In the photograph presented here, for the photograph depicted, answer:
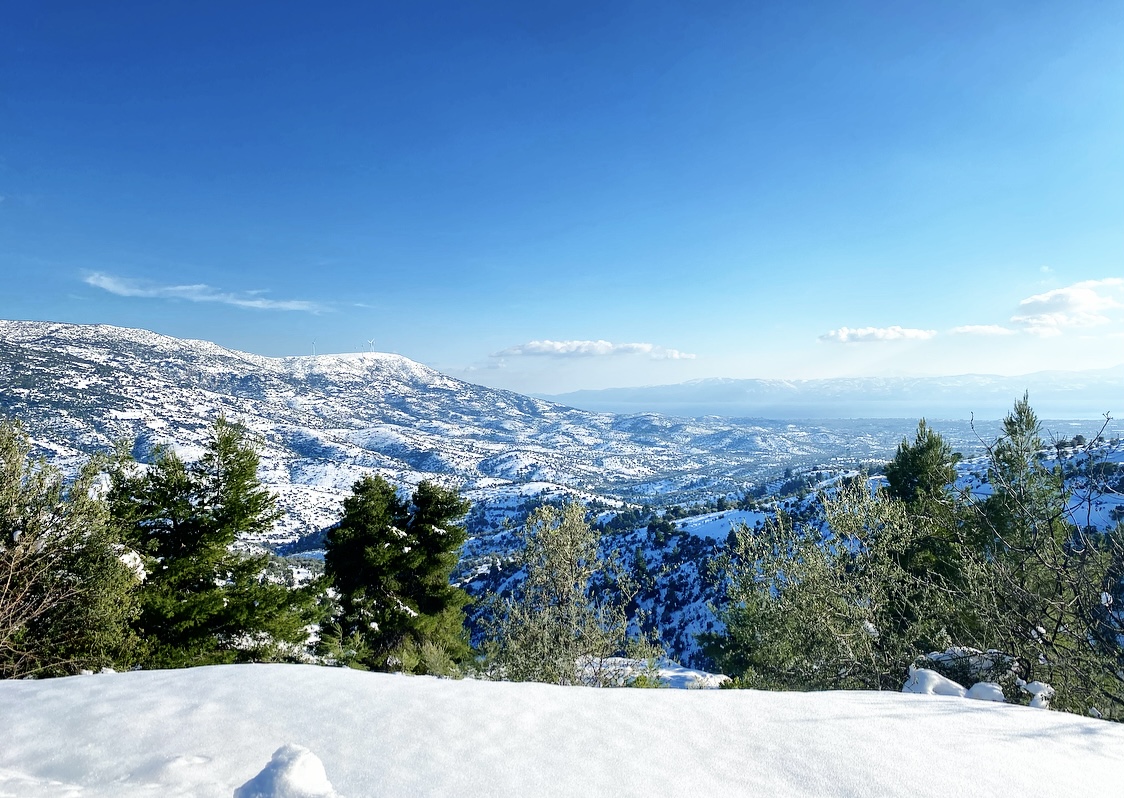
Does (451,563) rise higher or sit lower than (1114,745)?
lower

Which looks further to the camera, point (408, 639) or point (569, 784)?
point (408, 639)

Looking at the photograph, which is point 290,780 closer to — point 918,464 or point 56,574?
point 56,574

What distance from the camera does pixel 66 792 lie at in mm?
5176

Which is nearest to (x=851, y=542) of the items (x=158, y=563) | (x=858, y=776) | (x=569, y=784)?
(x=858, y=776)

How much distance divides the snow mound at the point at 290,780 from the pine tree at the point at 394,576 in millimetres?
21377

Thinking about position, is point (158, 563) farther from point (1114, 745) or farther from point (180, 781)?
point (1114, 745)

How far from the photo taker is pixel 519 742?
6.38 meters

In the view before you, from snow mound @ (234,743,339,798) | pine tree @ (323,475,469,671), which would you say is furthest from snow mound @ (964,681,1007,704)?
pine tree @ (323,475,469,671)

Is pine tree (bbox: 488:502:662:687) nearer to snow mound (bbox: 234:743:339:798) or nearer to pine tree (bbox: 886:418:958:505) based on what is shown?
snow mound (bbox: 234:743:339:798)

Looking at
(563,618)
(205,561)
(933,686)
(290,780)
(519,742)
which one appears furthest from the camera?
(563,618)

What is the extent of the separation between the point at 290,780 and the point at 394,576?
79.7ft

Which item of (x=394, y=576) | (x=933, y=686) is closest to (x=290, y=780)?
(x=933, y=686)

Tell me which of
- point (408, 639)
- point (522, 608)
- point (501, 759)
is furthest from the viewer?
point (408, 639)

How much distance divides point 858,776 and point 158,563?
72.8 feet
